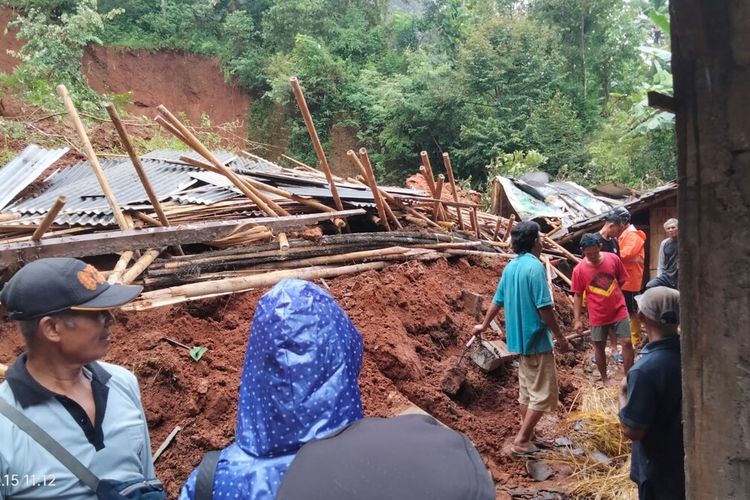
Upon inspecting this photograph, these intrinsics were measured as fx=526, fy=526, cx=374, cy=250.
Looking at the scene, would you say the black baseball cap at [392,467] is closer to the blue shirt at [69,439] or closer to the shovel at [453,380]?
the blue shirt at [69,439]

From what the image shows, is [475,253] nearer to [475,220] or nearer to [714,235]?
[475,220]

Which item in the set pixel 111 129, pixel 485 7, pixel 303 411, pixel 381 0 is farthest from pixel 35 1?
pixel 303 411

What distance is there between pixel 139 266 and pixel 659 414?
13.8ft

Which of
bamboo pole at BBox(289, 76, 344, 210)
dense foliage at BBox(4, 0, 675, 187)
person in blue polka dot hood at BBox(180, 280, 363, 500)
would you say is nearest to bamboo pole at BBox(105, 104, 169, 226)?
bamboo pole at BBox(289, 76, 344, 210)

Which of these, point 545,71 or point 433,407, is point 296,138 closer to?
point 545,71

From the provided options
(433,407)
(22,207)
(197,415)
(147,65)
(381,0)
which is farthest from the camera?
(381,0)

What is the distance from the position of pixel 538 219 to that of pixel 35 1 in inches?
725

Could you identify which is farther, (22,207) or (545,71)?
(545,71)

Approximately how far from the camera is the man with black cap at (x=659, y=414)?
7.88 ft

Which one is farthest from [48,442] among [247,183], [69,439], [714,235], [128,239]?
→ [247,183]

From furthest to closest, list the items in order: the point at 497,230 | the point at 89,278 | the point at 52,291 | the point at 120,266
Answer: the point at 497,230, the point at 120,266, the point at 89,278, the point at 52,291

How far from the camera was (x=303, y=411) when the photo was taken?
1.33 metres

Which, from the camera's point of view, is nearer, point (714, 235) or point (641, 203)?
point (714, 235)

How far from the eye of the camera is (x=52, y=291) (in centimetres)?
171
